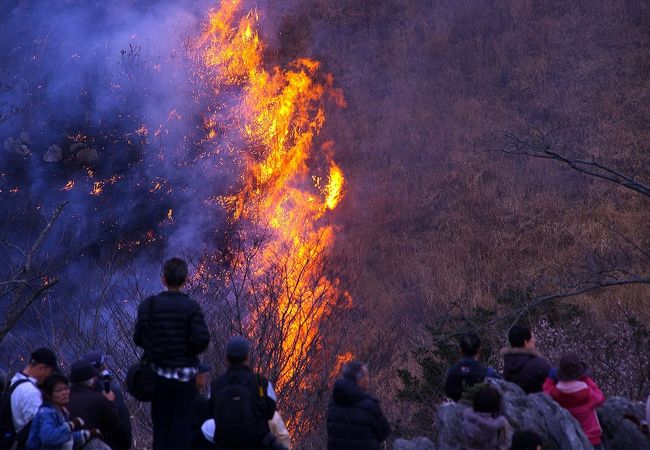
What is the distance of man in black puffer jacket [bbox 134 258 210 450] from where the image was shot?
576 cm

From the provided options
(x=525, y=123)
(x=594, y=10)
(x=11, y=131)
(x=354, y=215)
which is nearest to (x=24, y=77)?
(x=11, y=131)

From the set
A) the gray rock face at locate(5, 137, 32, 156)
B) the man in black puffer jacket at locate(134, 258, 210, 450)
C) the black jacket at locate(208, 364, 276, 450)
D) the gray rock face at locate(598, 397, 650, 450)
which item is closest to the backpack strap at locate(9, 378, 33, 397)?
→ the man in black puffer jacket at locate(134, 258, 210, 450)

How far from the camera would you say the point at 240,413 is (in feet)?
17.7

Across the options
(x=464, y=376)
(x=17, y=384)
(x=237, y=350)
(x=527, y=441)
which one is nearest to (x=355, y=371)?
(x=237, y=350)

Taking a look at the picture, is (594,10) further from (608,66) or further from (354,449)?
(354,449)

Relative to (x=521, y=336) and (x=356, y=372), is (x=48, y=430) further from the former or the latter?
(x=521, y=336)

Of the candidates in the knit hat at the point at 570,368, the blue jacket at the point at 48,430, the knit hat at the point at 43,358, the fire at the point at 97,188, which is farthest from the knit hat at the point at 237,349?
the fire at the point at 97,188

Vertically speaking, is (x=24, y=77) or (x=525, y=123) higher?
(x=24, y=77)

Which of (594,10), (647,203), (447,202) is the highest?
(594,10)

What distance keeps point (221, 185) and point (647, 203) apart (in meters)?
11.4

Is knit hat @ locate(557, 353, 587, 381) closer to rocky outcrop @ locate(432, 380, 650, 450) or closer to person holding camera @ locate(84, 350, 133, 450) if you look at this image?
rocky outcrop @ locate(432, 380, 650, 450)

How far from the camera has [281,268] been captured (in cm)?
1477

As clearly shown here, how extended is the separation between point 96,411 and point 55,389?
0.47 meters

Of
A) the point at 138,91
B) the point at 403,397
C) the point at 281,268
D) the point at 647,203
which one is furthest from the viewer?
the point at 138,91
